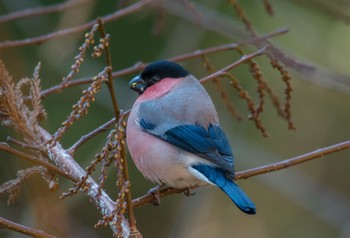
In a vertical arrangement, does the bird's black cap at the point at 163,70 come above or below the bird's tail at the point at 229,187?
above

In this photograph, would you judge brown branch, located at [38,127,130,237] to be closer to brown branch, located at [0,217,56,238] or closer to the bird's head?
brown branch, located at [0,217,56,238]

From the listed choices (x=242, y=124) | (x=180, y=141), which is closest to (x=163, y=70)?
(x=180, y=141)

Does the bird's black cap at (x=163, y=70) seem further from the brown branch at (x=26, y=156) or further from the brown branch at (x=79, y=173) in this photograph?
the brown branch at (x=26, y=156)

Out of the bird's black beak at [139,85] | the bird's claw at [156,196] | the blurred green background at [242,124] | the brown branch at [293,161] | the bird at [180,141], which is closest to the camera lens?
the brown branch at [293,161]

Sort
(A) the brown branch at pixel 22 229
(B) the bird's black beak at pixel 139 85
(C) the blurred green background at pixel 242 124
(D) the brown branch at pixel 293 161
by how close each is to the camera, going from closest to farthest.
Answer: (A) the brown branch at pixel 22 229
(D) the brown branch at pixel 293 161
(B) the bird's black beak at pixel 139 85
(C) the blurred green background at pixel 242 124

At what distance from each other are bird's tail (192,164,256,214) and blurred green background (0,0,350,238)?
111 centimetres

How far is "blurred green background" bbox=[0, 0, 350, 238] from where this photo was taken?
13.5ft

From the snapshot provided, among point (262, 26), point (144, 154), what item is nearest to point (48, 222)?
point (144, 154)

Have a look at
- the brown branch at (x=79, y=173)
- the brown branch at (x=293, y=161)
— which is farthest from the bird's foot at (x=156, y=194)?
the brown branch at (x=79, y=173)

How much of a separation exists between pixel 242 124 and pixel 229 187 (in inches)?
90.9

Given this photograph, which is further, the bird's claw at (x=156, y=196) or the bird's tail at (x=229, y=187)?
the bird's claw at (x=156, y=196)

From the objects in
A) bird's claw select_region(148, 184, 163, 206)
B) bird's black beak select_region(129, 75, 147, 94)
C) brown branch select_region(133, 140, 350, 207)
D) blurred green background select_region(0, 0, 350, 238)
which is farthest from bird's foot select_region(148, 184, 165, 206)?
blurred green background select_region(0, 0, 350, 238)

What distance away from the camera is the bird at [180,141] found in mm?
2561

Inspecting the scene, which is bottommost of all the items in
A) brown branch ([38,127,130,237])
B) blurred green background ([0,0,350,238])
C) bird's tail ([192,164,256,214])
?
blurred green background ([0,0,350,238])
